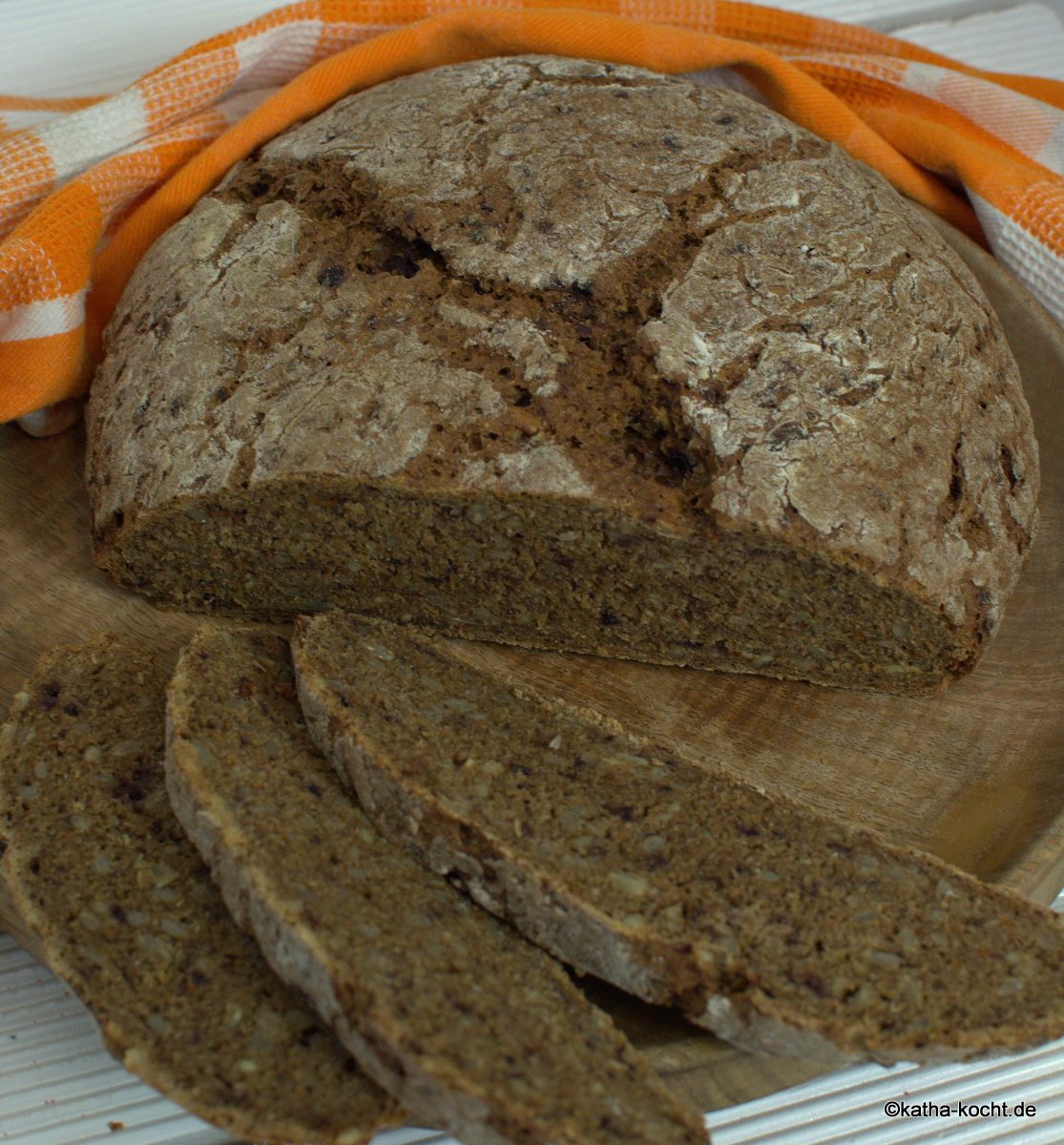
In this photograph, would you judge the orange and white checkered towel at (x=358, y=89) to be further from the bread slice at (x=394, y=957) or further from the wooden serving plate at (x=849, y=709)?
the bread slice at (x=394, y=957)

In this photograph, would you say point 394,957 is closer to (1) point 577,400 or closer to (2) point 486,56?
(1) point 577,400

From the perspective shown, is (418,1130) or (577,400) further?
(577,400)

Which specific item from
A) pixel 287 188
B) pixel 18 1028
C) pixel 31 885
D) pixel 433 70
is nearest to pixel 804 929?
pixel 31 885

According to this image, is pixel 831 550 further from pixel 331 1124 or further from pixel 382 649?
pixel 331 1124

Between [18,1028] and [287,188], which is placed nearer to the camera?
[18,1028]

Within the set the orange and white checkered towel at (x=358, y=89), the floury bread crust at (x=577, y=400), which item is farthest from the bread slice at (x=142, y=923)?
the orange and white checkered towel at (x=358, y=89)

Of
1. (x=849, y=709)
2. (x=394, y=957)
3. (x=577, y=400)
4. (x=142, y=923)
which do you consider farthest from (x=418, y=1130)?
(x=577, y=400)
